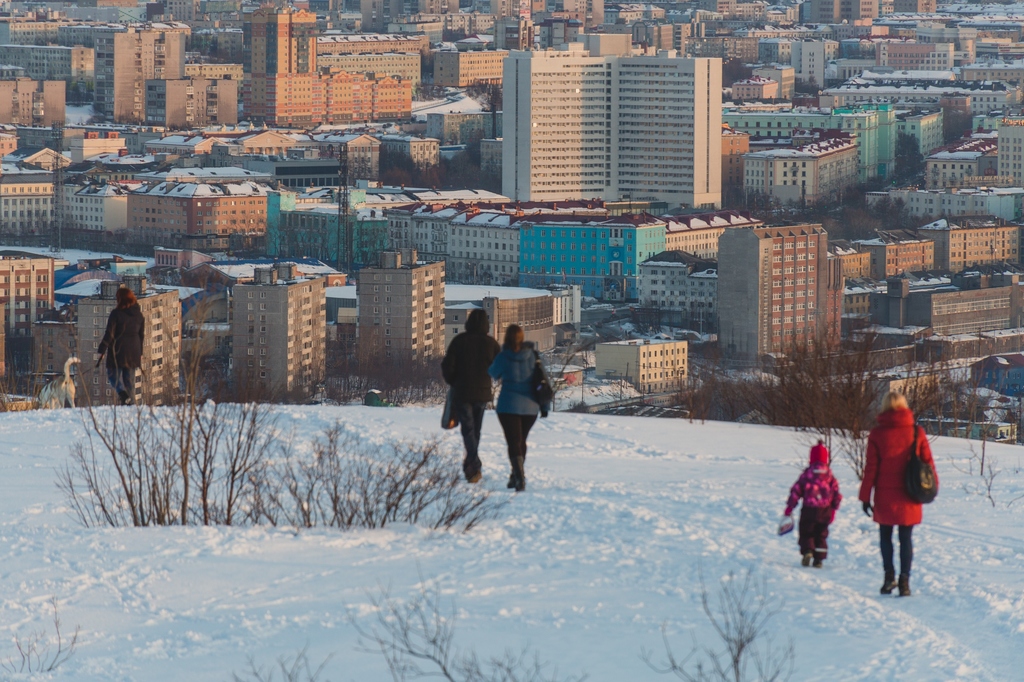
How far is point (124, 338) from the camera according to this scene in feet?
18.5

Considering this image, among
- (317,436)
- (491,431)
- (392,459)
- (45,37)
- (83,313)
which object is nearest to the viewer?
(392,459)

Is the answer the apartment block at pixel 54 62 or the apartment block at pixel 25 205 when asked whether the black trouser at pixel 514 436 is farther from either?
the apartment block at pixel 54 62

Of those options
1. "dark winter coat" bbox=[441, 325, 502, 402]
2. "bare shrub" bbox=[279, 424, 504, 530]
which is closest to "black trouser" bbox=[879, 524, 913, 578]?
"bare shrub" bbox=[279, 424, 504, 530]

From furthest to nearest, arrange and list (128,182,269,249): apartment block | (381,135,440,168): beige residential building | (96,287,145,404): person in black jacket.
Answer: (381,135,440,168): beige residential building
(128,182,269,249): apartment block
(96,287,145,404): person in black jacket

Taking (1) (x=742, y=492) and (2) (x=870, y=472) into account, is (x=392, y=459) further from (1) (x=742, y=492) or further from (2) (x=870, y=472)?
(2) (x=870, y=472)

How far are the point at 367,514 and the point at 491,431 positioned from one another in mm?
1399

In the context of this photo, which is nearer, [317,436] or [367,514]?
[367,514]

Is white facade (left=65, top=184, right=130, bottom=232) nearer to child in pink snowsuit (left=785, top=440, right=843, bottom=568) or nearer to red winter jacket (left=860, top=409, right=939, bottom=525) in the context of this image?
child in pink snowsuit (left=785, top=440, right=843, bottom=568)

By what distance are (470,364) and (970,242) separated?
24859 millimetres

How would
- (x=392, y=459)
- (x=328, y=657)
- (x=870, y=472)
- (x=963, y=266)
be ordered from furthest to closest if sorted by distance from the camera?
(x=963, y=266) < (x=392, y=459) < (x=870, y=472) < (x=328, y=657)

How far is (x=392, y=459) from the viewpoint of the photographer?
4.55m

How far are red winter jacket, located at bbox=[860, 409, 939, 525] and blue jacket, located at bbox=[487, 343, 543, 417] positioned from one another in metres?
0.98

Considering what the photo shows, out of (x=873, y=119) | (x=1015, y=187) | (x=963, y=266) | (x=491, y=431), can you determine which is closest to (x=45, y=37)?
(x=873, y=119)

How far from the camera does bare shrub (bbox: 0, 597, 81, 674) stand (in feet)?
11.8
